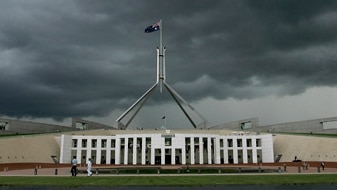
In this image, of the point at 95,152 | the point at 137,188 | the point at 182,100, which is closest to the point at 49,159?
the point at 95,152

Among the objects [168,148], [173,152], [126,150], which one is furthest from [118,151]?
[173,152]

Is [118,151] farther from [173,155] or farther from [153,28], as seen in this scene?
[153,28]

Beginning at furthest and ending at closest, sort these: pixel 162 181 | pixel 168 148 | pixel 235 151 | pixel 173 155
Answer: pixel 235 151 < pixel 168 148 < pixel 173 155 < pixel 162 181

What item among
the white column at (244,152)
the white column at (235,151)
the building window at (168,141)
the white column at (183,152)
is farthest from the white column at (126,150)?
the white column at (244,152)

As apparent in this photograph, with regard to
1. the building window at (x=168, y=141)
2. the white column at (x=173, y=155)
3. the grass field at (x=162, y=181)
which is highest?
the building window at (x=168, y=141)

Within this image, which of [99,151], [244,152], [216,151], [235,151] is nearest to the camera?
[216,151]

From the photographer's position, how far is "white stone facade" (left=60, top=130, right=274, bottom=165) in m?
58.2

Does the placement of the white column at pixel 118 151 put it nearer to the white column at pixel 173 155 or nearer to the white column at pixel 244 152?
the white column at pixel 173 155

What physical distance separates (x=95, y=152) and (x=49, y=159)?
8.88 meters

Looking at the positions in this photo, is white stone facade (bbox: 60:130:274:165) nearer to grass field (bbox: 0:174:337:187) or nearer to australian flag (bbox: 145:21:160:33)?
australian flag (bbox: 145:21:160:33)

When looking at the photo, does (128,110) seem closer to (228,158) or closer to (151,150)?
(151,150)

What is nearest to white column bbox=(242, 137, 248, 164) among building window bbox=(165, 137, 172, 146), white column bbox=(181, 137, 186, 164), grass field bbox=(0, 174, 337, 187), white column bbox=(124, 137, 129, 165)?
white column bbox=(181, 137, 186, 164)

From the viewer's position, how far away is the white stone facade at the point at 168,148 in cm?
5825

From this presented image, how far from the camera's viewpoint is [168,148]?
58562 millimetres
